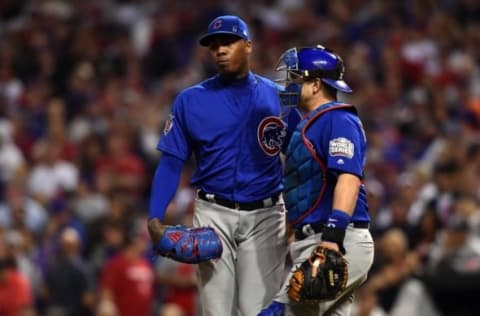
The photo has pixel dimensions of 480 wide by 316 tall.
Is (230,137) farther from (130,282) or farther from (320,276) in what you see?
(130,282)

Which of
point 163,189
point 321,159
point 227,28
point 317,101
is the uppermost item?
point 227,28

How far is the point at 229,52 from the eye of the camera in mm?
5766

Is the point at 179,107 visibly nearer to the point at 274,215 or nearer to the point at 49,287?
the point at 274,215

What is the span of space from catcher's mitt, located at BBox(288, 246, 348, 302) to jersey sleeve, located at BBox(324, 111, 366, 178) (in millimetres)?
381

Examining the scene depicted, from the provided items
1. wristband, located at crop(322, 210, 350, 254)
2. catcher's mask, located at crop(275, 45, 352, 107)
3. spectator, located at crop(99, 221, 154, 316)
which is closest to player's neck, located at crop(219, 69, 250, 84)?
catcher's mask, located at crop(275, 45, 352, 107)

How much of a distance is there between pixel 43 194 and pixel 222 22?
655 centimetres

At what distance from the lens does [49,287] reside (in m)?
10.5

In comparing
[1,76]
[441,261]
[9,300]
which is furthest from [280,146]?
[1,76]

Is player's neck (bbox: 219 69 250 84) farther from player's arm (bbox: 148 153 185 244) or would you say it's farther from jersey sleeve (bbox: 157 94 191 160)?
player's arm (bbox: 148 153 185 244)

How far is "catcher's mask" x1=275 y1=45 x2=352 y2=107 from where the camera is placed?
5535mm

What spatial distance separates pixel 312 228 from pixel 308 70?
74 centimetres

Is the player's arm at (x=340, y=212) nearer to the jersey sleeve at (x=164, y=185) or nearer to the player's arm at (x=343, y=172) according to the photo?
the player's arm at (x=343, y=172)

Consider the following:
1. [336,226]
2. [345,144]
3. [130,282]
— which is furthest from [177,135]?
[130,282]

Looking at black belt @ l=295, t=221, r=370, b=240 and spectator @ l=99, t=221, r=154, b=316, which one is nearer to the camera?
black belt @ l=295, t=221, r=370, b=240
